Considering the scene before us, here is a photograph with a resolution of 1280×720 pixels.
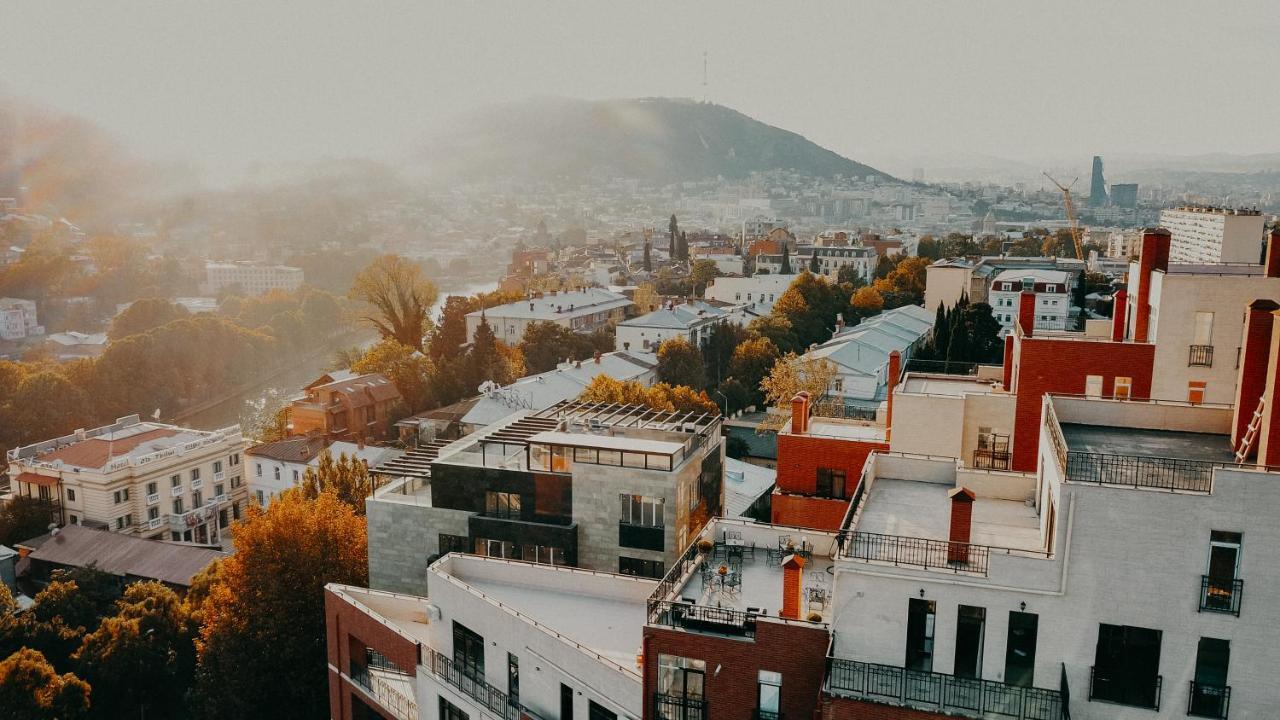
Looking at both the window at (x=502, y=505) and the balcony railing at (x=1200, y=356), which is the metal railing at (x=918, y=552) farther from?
the window at (x=502, y=505)

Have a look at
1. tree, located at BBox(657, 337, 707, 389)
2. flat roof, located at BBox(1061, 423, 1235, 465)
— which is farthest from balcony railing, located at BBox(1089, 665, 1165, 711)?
tree, located at BBox(657, 337, 707, 389)

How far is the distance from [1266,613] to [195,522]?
122 feet

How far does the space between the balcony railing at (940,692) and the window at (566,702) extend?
4021 millimetres

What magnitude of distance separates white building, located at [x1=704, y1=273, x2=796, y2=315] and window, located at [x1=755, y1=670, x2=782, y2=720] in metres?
65.4

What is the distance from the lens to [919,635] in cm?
970

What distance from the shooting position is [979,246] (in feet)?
376

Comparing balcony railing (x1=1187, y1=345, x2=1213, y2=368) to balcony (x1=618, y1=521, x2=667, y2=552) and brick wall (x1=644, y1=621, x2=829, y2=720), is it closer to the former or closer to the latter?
brick wall (x1=644, y1=621, x2=829, y2=720)

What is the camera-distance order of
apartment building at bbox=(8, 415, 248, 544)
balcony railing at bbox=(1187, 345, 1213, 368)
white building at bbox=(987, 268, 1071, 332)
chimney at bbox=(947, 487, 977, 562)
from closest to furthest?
chimney at bbox=(947, 487, 977, 562), balcony railing at bbox=(1187, 345, 1213, 368), apartment building at bbox=(8, 415, 248, 544), white building at bbox=(987, 268, 1071, 332)

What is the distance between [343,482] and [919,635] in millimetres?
22903

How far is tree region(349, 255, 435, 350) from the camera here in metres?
62.2

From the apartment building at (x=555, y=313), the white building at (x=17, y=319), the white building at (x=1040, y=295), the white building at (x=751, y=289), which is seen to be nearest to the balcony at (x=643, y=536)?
the white building at (x=1040, y=295)

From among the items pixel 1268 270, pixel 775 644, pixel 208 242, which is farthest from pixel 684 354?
pixel 208 242

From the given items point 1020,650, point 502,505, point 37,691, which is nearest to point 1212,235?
point 502,505

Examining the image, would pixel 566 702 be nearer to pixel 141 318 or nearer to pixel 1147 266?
pixel 1147 266
